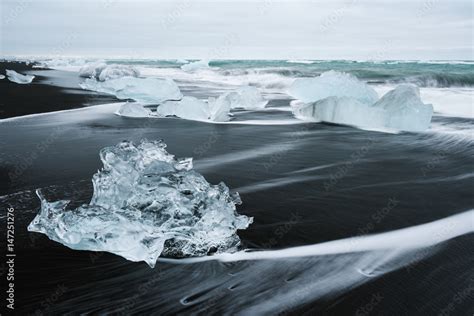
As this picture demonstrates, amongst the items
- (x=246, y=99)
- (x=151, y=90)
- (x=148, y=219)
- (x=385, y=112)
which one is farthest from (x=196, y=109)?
(x=148, y=219)

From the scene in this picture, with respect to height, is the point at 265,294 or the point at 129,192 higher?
the point at 129,192

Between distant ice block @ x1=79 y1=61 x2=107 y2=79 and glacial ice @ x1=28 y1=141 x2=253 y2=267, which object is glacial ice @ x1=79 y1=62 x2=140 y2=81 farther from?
glacial ice @ x1=28 y1=141 x2=253 y2=267

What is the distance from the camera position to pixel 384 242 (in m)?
2.96

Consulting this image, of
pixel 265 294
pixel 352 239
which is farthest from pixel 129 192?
pixel 352 239

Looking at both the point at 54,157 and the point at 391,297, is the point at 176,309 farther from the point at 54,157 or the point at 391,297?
the point at 54,157

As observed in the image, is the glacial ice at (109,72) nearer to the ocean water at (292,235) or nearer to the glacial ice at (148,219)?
the ocean water at (292,235)

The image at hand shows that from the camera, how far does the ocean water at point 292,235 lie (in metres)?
2.22

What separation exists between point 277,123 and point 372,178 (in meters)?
4.06

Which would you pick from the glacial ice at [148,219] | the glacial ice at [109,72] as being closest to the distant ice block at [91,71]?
the glacial ice at [109,72]

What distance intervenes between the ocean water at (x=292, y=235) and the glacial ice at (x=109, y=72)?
15.7m

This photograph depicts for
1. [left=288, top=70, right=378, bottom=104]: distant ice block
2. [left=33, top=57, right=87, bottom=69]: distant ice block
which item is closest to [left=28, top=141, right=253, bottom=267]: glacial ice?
[left=288, top=70, right=378, bottom=104]: distant ice block

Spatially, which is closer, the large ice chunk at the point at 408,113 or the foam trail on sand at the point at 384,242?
the foam trail on sand at the point at 384,242

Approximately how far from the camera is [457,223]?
10.9 feet

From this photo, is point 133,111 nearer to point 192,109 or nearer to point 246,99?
point 192,109
